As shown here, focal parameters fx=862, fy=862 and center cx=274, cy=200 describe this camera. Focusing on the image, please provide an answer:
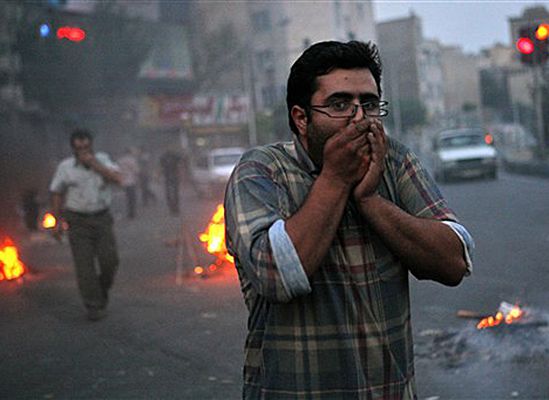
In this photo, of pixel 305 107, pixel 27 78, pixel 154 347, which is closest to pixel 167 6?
pixel 27 78

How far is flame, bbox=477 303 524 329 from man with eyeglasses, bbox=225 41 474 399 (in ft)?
13.5

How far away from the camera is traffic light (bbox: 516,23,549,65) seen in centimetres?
1548

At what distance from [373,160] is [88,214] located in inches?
242

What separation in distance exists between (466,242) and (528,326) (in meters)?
3.91

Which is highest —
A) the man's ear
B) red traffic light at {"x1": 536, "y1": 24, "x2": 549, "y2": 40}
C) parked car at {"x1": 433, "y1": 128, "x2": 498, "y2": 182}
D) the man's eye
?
red traffic light at {"x1": 536, "y1": 24, "x2": 549, "y2": 40}

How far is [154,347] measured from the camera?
6.42 m

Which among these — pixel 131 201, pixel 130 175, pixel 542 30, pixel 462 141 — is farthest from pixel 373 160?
pixel 462 141

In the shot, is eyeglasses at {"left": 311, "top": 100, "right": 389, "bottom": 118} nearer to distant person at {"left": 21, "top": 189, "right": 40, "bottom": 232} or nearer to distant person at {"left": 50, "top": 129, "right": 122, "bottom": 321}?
distant person at {"left": 50, "top": 129, "right": 122, "bottom": 321}

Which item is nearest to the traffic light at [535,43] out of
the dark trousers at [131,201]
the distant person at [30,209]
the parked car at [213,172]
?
the dark trousers at [131,201]

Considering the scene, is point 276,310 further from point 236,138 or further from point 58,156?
point 236,138

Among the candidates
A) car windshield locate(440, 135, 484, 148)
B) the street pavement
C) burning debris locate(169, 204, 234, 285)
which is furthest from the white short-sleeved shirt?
car windshield locate(440, 135, 484, 148)

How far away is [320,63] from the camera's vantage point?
206 cm

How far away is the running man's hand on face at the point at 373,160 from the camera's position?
6.36ft

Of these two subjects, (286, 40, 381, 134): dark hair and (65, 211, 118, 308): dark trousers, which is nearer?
(286, 40, 381, 134): dark hair
